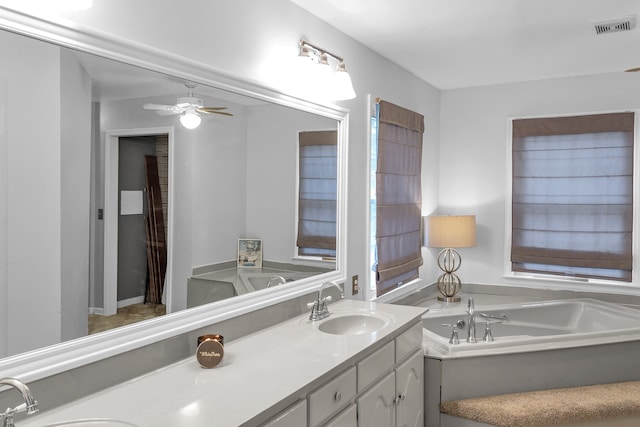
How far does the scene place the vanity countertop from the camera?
141cm

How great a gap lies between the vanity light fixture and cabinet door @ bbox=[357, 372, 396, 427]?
1367 mm

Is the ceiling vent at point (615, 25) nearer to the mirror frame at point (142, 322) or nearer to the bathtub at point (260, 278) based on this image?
the mirror frame at point (142, 322)

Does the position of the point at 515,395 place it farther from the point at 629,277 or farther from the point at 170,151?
the point at 170,151

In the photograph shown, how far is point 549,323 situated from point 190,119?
3.23 metres

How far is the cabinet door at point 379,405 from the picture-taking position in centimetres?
210

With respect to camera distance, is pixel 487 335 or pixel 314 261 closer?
pixel 314 261

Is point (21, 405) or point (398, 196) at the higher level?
point (398, 196)

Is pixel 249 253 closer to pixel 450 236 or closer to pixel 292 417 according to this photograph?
pixel 292 417

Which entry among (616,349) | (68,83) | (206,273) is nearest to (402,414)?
(206,273)

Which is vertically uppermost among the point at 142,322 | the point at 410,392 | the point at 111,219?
the point at 111,219

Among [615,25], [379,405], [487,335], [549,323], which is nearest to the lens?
[379,405]

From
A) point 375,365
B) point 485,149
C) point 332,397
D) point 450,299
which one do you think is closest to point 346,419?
point 332,397

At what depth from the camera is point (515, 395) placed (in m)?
2.94

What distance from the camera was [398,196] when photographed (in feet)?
12.3
